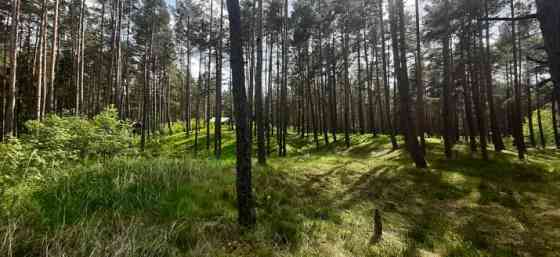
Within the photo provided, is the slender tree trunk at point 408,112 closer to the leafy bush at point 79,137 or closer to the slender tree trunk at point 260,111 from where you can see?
the slender tree trunk at point 260,111

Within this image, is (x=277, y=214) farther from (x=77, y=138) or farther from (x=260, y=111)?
(x=260, y=111)

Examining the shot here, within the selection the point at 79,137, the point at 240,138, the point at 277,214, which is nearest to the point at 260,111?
the point at 79,137

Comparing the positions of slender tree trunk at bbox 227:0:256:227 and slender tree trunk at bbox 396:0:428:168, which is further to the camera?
slender tree trunk at bbox 396:0:428:168

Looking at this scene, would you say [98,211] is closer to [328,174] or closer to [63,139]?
[63,139]

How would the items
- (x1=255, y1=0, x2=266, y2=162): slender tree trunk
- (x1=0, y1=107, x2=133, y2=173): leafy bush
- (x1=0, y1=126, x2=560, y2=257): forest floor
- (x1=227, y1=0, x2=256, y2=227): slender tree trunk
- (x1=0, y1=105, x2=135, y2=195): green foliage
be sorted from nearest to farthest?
(x1=0, y1=126, x2=560, y2=257): forest floor < (x1=227, y1=0, x2=256, y2=227): slender tree trunk < (x1=0, y1=105, x2=135, y2=195): green foliage < (x1=0, y1=107, x2=133, y2=173): leafy bush < (x1=255, y1=0, x2=266, y2=162): slender tree trunk

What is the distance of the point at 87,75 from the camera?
81.7 feet

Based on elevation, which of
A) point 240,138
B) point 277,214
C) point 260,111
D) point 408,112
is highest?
point 260,111

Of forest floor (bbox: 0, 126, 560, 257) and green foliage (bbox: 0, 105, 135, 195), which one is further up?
green foliage (bbox: 0, 105, 135, 195)

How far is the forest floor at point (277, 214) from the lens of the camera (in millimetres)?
3000

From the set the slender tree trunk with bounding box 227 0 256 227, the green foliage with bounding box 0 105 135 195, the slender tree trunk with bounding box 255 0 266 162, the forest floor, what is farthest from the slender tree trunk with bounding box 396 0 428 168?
the green foliage with bounding box 0 105 135 195

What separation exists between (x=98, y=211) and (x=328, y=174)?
6.41 m

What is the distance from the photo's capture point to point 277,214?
480 cm

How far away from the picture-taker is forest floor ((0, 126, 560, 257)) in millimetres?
3000

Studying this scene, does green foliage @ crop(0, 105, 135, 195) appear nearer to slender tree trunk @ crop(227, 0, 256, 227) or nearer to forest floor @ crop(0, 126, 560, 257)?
forest floor @ crop(0, 126, 560, 257)
